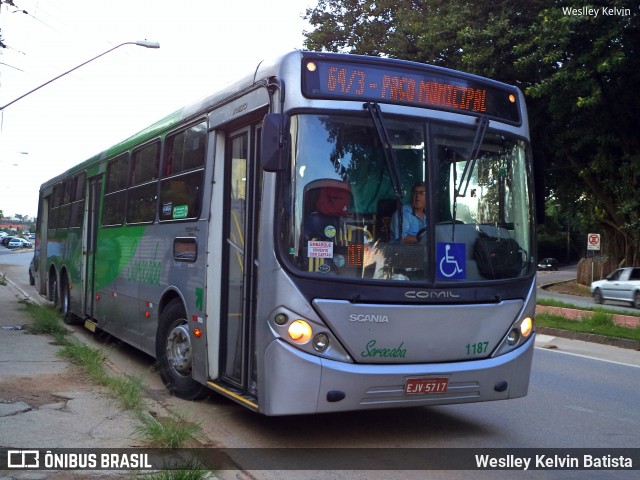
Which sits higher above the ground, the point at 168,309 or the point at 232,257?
the point at 232,257

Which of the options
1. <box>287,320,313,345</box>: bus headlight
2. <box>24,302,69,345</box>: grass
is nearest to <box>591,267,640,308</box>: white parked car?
<box>24,302,69,345</box>: grass

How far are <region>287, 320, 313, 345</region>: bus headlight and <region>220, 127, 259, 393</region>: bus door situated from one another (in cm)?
75

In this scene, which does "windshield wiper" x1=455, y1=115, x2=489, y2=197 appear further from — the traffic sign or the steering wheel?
the traffic sign

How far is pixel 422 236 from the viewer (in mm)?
6082

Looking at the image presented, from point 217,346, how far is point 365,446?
163 cm

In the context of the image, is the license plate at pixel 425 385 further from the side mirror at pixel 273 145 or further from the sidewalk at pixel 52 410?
the sidewalk at pixel 52 410

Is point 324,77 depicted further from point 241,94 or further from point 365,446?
point 365,446

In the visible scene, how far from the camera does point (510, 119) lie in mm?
6922

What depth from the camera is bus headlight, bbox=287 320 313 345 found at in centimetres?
572

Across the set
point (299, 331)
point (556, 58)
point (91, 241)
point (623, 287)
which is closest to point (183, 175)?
point (299, 331)

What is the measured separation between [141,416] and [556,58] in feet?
67.8

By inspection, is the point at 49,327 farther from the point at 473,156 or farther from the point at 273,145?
the point at 473,156

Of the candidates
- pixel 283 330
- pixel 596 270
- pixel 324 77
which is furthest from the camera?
pixel 596 270

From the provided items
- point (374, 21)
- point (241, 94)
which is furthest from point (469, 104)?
point (374, 21)
